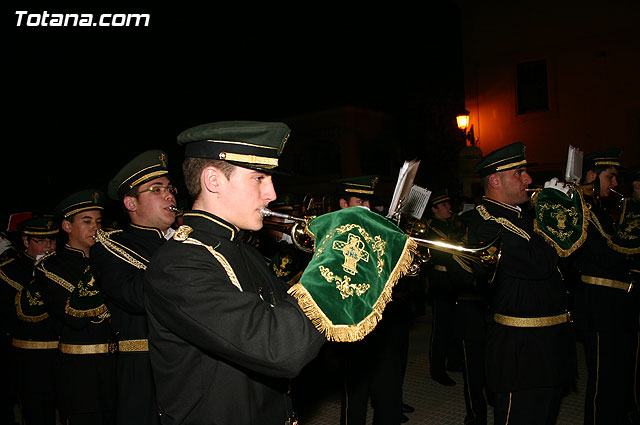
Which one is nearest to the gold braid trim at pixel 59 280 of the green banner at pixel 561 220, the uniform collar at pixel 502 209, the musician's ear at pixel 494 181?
the uniform collar at pixel 502 209

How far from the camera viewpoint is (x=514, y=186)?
4.03 m

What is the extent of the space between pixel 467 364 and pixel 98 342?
346 centimetres

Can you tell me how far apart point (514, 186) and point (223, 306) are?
317 centimetres

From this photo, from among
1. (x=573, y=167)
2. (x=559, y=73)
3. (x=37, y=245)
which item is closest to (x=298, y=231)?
(x=573, y=167)

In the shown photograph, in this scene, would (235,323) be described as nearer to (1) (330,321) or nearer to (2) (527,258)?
(1) (330,321)

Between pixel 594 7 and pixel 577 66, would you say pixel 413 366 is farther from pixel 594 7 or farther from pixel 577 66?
pixel 594 7

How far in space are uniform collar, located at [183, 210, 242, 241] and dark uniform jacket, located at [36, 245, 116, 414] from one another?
2.18m

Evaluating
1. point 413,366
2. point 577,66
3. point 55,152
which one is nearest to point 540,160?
point 577,66

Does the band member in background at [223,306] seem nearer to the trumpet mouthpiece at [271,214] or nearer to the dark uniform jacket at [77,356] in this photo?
the trumpet mouthpiece at [271,214]

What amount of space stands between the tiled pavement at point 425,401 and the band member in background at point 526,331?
1608 millimetres

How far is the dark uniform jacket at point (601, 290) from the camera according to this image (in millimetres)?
4273

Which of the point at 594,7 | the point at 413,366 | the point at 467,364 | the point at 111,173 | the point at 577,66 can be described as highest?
the point at 594,7

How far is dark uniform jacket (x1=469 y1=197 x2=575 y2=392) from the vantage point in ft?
11.2

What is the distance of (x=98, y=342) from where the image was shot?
12.4ft
